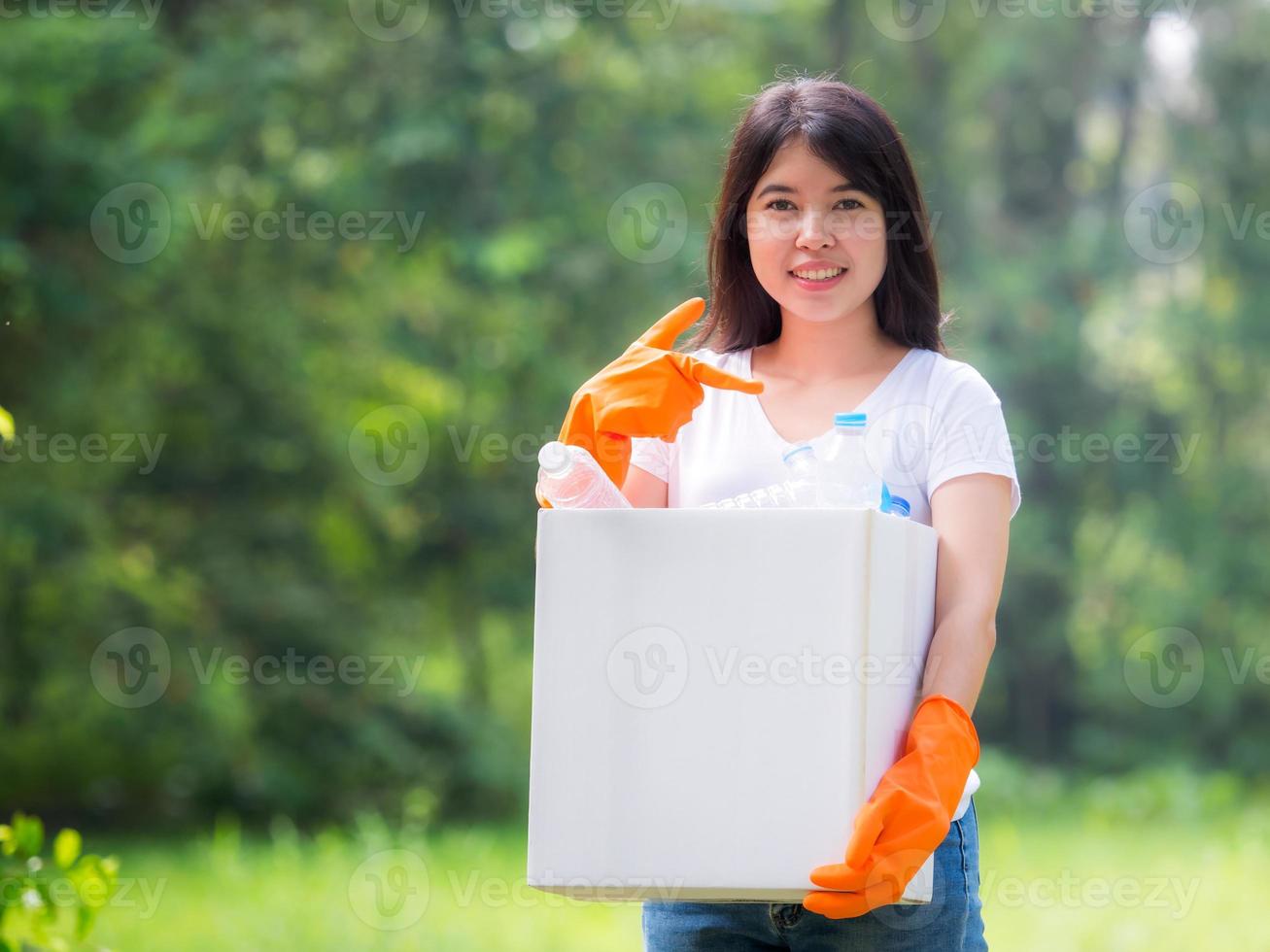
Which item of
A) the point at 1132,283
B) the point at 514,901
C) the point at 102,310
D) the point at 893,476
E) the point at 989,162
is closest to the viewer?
the point at 893,476

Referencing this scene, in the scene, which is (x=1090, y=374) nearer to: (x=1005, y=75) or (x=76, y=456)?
(x=1005, y=75)

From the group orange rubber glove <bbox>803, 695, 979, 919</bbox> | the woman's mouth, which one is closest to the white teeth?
the woman's mouth

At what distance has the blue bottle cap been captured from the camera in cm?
143

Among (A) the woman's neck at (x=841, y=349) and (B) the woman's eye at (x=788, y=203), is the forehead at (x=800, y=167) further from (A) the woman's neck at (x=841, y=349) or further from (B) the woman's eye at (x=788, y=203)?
(A) the woman's neck at (x=841, y=349)

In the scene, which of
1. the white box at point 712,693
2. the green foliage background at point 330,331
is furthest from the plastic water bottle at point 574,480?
the green foliage background at point 330,331

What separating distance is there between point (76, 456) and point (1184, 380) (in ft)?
21.3

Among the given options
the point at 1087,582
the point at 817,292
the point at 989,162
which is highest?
the point at 989,162

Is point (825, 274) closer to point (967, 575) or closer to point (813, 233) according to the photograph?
point (813, 233)

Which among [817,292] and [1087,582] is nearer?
[817,292]

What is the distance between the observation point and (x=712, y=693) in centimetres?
137

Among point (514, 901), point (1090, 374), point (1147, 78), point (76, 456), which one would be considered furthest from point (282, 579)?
point (1147, 78)

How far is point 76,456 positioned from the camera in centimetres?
613

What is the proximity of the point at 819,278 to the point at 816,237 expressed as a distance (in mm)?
50

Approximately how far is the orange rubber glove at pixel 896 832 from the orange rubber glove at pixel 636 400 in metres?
0.40
